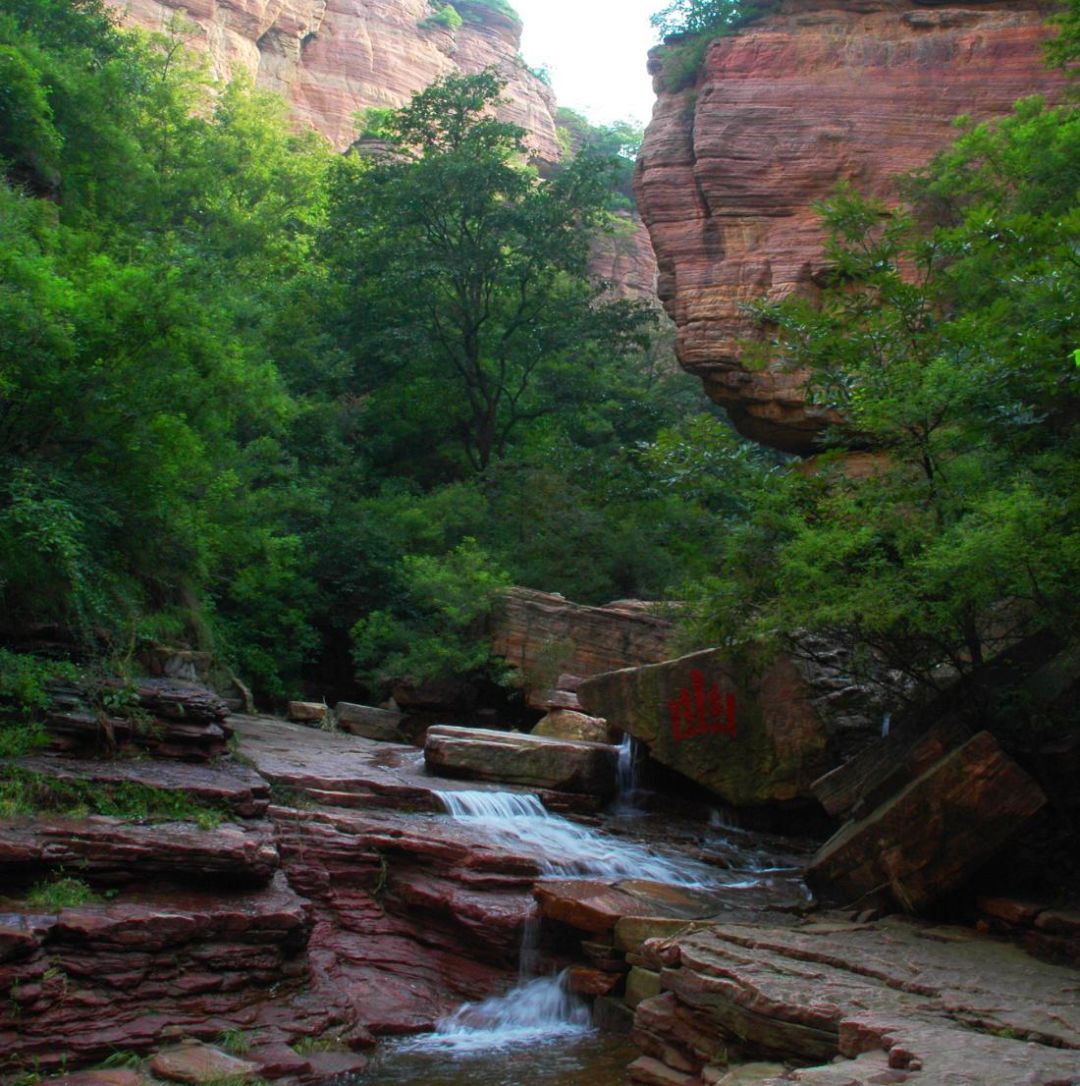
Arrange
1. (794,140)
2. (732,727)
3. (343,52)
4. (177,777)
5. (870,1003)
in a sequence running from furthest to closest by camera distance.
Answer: (343,52), (794,140), (732,727), (177,777), (870,1003)

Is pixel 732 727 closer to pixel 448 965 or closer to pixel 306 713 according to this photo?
pixel 448 965

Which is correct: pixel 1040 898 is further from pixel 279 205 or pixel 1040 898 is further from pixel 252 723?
pixel 279 205

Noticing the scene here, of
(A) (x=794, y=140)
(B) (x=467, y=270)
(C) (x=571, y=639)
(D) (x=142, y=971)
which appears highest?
(A) (x=794, y=140)

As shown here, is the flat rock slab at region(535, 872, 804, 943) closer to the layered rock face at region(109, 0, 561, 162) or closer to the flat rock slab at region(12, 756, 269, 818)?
the flat rock slab at region(12, 756, 269, 818)

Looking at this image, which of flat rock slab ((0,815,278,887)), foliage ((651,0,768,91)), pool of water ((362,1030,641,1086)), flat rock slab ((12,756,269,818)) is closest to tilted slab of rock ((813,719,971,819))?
pool of water ((362,1030,641,1086))

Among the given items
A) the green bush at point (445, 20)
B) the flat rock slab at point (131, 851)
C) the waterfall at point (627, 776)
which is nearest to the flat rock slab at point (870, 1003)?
the flat rock slab at point (131, 851)

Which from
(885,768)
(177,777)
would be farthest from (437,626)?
(885,768)

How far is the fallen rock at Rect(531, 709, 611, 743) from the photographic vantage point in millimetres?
16656

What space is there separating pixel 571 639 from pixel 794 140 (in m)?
12.0

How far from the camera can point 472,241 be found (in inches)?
1058

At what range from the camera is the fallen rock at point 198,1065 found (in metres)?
7.36

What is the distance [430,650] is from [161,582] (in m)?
6.77

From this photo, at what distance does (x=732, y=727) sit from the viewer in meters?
14.6

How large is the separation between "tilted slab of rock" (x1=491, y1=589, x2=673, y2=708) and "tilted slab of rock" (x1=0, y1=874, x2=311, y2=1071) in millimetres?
9668
